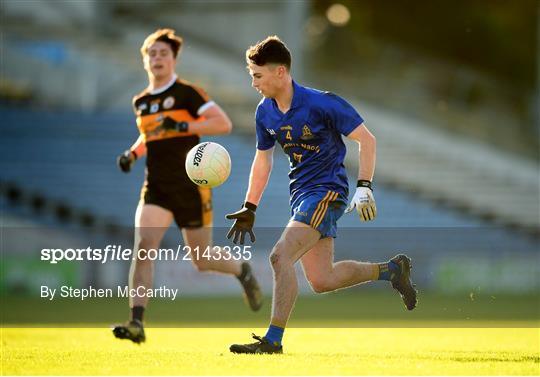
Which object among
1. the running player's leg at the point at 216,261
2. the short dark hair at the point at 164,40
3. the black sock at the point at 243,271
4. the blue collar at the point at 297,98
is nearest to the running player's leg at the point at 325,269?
the blue collar at the point at 297,98

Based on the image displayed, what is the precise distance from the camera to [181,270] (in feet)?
70.0

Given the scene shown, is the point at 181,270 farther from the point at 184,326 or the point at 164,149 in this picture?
the point at 164,149

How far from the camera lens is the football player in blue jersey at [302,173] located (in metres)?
8.12

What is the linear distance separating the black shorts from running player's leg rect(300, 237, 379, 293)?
1.68m

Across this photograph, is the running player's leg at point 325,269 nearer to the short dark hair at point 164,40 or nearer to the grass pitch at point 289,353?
the grass pitch at point 289,353

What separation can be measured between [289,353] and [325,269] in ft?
2.24

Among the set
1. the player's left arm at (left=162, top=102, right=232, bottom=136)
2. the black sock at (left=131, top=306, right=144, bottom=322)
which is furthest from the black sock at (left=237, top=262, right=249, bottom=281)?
the black sock at (left=131, top=306, right=144, bottom=322)

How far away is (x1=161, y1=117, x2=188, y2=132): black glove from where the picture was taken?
32.1 feet

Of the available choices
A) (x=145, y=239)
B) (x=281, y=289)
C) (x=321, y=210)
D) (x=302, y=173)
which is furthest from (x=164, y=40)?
(x=281, y=289)

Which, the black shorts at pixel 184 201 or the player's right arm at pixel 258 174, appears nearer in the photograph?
the player's right arm at pixel 258 174

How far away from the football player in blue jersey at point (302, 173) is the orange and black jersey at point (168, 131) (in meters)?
1.40

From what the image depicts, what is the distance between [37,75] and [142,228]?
1726cm

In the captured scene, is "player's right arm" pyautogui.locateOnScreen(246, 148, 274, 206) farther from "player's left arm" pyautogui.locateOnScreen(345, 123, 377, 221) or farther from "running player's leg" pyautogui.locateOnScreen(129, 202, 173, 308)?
"running player's leg" pyautogui.locateOnScreen(129, 202, 173, 308)

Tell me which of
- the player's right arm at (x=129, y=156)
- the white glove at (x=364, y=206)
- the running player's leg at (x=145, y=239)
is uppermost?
the white glove at (x=364, y=206)
